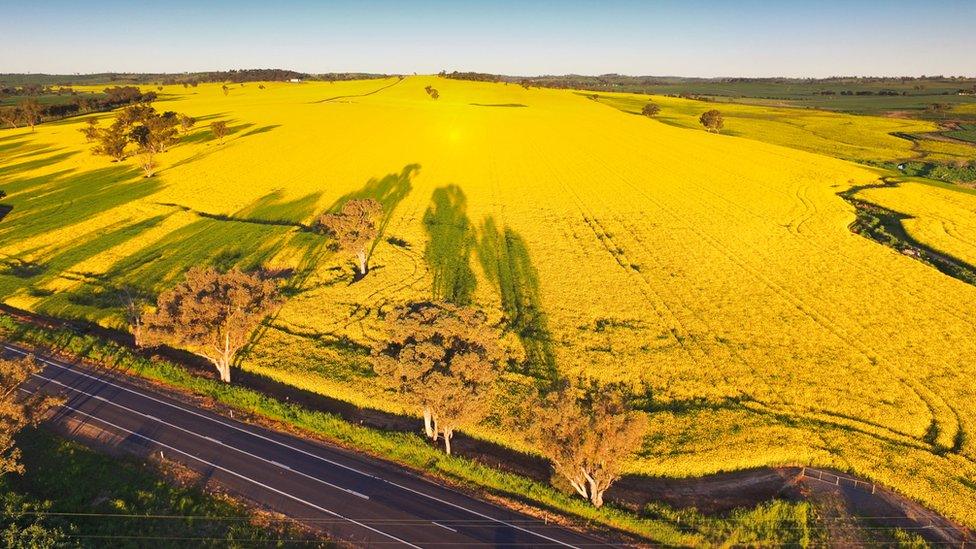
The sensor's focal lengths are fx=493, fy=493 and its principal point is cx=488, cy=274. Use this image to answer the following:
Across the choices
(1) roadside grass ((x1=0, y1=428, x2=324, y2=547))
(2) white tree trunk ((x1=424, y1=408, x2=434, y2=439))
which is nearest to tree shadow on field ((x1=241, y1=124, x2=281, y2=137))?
(1) roadside grass ((x1=0, y1=428, x2=324, y2=547))

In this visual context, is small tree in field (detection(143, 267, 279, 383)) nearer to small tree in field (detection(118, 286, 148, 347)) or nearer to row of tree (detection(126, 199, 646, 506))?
row of tree (detection(126, 199, 646, 506))

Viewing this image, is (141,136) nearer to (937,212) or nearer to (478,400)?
(478,400)

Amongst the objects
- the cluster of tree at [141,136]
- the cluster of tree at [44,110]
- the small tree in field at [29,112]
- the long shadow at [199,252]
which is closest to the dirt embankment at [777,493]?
the long shadow at [199,252]

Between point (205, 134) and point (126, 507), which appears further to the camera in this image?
point (205, 134)

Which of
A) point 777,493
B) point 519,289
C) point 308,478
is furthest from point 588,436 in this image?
point 519,289

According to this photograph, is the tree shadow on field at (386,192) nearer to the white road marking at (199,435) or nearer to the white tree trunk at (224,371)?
the white tree trunk at (224,371)

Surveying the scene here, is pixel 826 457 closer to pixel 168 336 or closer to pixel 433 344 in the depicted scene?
pixel 433 344
